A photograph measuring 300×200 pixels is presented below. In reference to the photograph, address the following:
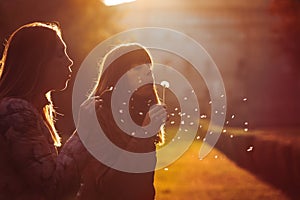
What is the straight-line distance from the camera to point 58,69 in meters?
3.16

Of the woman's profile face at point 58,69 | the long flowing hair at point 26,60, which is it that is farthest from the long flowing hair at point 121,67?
the long flowing hair at point 26,60

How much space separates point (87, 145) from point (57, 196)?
0.98ft

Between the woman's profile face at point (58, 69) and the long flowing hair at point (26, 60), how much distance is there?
29 millimetres

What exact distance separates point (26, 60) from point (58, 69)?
0.57ft

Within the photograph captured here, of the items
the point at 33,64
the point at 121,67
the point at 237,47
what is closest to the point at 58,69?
the point at 33,64

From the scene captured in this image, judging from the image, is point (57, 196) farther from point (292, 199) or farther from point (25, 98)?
point (292, 199)

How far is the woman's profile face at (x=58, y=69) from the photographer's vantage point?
313 cm

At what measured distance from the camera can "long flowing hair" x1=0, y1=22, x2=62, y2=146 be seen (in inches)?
121

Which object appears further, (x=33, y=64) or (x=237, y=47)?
(x=237, y=47)

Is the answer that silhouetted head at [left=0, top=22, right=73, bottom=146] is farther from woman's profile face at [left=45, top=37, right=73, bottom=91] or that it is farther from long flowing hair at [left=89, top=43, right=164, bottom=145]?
long flowing hair at [left=89, top=43, right=164, bottom=145]

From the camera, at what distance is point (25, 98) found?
10.1 feet

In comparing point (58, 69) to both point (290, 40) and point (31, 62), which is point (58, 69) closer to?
point (31, 62)

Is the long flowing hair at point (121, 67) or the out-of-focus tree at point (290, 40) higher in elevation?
the out-of-focus tree at point (290, 40)

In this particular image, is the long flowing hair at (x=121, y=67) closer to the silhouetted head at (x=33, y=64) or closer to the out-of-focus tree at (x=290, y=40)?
the silhouetted head at (x=33, y=64)
